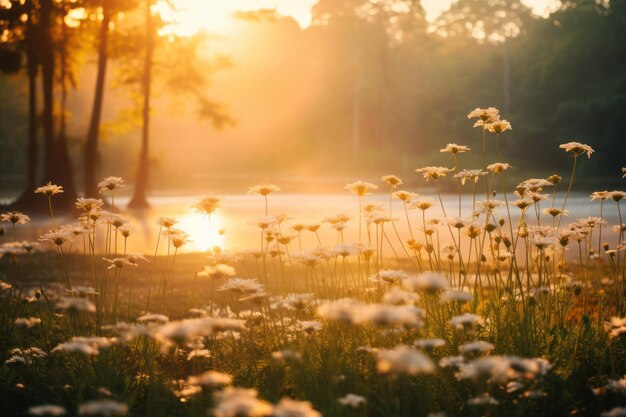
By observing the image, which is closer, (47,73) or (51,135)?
(47,73)

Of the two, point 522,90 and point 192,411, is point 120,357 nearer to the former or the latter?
point 192,411

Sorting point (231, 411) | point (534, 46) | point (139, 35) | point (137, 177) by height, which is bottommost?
point (231, 411)

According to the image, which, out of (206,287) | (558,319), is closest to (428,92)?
(206,287)

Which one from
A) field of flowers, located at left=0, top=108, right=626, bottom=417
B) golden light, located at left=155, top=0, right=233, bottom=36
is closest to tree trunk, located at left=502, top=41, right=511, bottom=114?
golden light, located at left=155, top=0, right=233, bottom=36

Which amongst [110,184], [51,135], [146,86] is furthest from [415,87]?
[110,184]

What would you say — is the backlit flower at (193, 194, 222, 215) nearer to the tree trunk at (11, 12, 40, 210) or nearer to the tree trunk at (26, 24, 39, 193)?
the tree trunk at (11, 12, 40, 210)

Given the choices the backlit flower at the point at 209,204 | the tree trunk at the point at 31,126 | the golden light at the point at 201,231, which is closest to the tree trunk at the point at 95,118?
the tree trunk at the point at 31,126

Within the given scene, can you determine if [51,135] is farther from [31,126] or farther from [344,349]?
[344,349]

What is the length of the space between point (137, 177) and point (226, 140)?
106ft

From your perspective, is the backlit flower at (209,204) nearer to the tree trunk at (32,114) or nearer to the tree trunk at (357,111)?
the tree trunk at (32,114)

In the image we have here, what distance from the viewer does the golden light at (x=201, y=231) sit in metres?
10.8

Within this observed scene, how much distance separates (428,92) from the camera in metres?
45.6

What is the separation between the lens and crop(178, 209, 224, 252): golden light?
35.6ft

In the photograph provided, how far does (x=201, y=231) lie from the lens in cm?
1275
